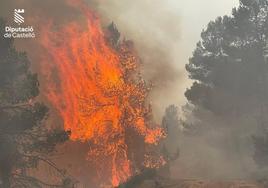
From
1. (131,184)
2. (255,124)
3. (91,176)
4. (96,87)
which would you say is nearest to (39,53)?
(96,87)

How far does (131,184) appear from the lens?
28.4 meters

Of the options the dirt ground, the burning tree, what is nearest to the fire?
the dirt ground

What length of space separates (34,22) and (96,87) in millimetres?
9805

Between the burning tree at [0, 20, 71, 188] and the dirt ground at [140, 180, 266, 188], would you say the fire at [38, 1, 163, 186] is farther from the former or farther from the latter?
the burning tree at [0, 20, 71, 188]

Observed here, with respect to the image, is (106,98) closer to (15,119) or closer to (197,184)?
(197,184)

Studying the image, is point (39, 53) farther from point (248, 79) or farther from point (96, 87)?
point (248, 79)

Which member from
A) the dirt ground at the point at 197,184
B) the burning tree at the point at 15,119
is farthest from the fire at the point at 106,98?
the burning tree at the point at 15,119

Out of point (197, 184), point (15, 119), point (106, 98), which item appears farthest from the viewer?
point (106, 98)

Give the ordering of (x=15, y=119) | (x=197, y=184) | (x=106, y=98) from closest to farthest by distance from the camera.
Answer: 1. (x=15, y=119)
2. (x=197, y=184)
3. (x=106, y=98)

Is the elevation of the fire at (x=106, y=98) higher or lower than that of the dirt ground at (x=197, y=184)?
higher

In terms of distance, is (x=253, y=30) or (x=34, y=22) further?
(x=253, y=30)

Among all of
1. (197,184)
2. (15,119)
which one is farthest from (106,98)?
(15,119)

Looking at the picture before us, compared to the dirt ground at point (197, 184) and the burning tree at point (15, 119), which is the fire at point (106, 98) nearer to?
the dirt ground at point (197, 184)

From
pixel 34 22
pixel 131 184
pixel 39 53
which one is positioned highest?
pixel 34 22
